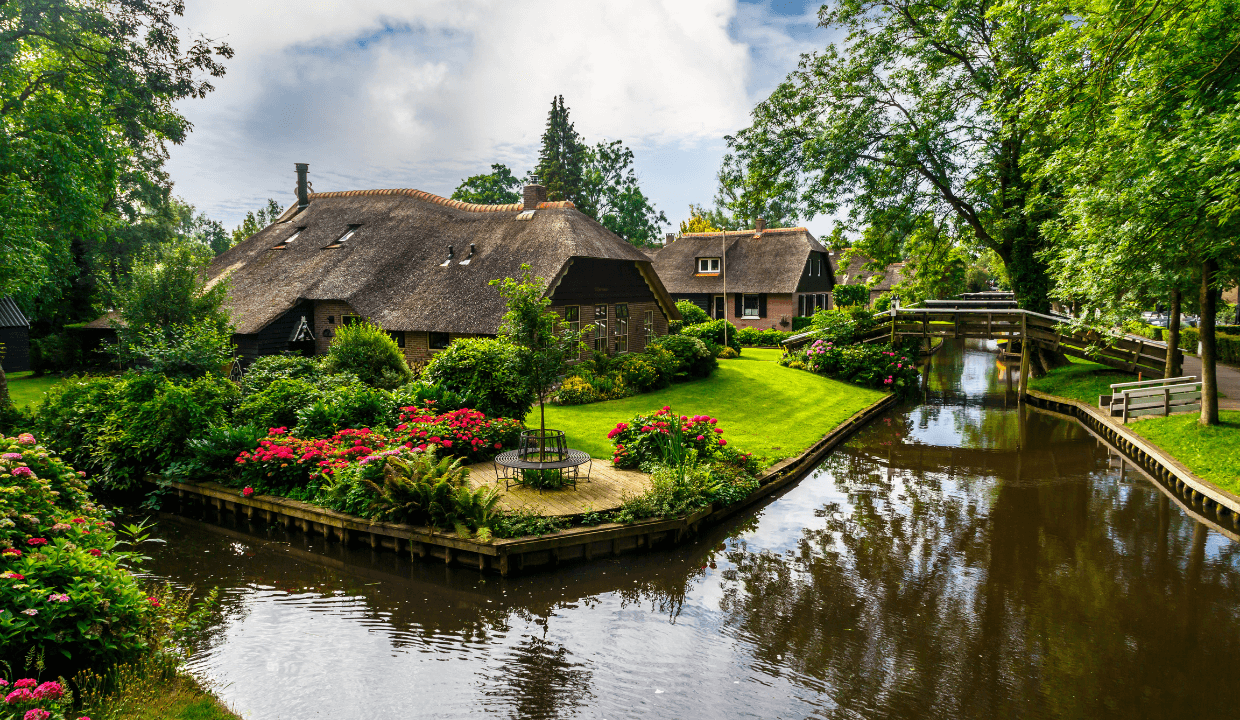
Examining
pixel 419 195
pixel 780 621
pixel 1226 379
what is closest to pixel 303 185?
pixel 419 195

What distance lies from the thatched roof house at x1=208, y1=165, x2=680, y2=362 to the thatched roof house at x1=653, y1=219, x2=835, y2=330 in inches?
514

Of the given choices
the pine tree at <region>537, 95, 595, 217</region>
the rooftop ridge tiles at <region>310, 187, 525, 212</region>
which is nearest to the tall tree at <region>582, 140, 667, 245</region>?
the pine tree at <region>537, 95, 595, 217</region>

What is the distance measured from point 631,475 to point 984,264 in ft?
244

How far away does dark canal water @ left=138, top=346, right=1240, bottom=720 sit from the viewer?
22.4 feet

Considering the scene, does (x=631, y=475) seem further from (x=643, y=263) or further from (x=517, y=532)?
(x=643, y=263)

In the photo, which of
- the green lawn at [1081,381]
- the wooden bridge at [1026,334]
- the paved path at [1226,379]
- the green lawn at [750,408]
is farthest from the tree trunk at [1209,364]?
the green lawn at [750,408]

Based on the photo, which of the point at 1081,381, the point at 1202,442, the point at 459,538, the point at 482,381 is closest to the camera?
the point at 459,538

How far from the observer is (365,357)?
1781cm

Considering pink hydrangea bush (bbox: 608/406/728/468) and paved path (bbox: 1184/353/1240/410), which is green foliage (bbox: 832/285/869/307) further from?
pink hydrangea bush (bbox: 608/406/728/468)

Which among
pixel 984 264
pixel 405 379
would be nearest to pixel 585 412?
pixel 405 379

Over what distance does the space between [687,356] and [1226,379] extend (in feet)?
59.6

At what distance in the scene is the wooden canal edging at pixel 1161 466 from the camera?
12.0 metres

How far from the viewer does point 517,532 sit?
986 cm

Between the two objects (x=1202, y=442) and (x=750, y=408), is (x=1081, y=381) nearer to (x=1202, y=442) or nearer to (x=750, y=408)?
(x=1202, y=442)
